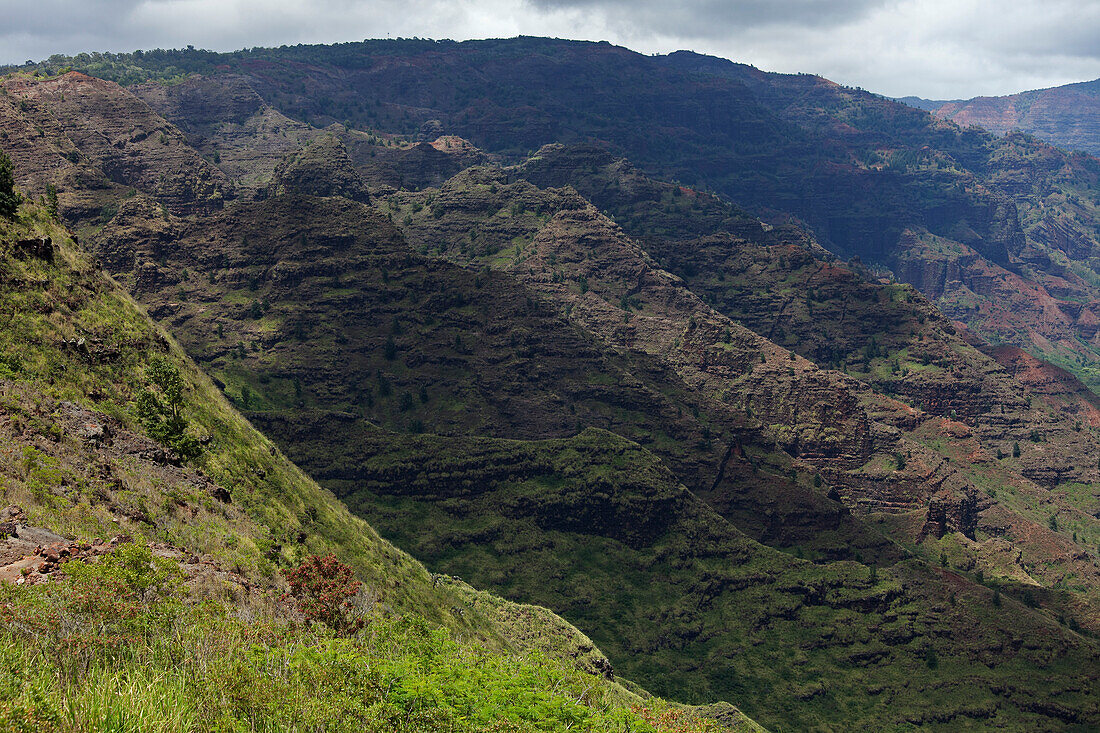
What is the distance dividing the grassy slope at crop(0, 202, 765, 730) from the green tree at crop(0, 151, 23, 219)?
141cm

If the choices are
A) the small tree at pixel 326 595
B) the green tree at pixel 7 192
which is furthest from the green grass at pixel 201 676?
the green tree at pixel 7 192

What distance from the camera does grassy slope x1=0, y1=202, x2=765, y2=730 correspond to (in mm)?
31859

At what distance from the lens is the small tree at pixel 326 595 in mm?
50094

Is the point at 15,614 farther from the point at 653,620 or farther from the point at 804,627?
the point at 804,627

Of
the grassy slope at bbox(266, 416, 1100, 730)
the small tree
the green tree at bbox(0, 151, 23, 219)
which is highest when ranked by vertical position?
the green tree at bbox(0, 151, 23, 219)

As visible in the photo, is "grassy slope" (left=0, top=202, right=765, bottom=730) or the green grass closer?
the green grass

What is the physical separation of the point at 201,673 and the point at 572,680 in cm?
3279

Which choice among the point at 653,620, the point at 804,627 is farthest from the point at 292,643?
the point at 804,627

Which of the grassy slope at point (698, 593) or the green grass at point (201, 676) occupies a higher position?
the green grass at point (201, 676)

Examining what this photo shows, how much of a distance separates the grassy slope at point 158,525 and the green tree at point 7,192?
55.5 inches

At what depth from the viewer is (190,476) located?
64.3 metres

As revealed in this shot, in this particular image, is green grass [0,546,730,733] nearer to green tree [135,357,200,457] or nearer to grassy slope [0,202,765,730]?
grassy slope [0,202,765,730]

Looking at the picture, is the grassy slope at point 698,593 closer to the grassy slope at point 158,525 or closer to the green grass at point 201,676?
the grassy slope at point 158,525

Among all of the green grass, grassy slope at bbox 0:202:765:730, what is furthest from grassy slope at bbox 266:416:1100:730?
the green grass
